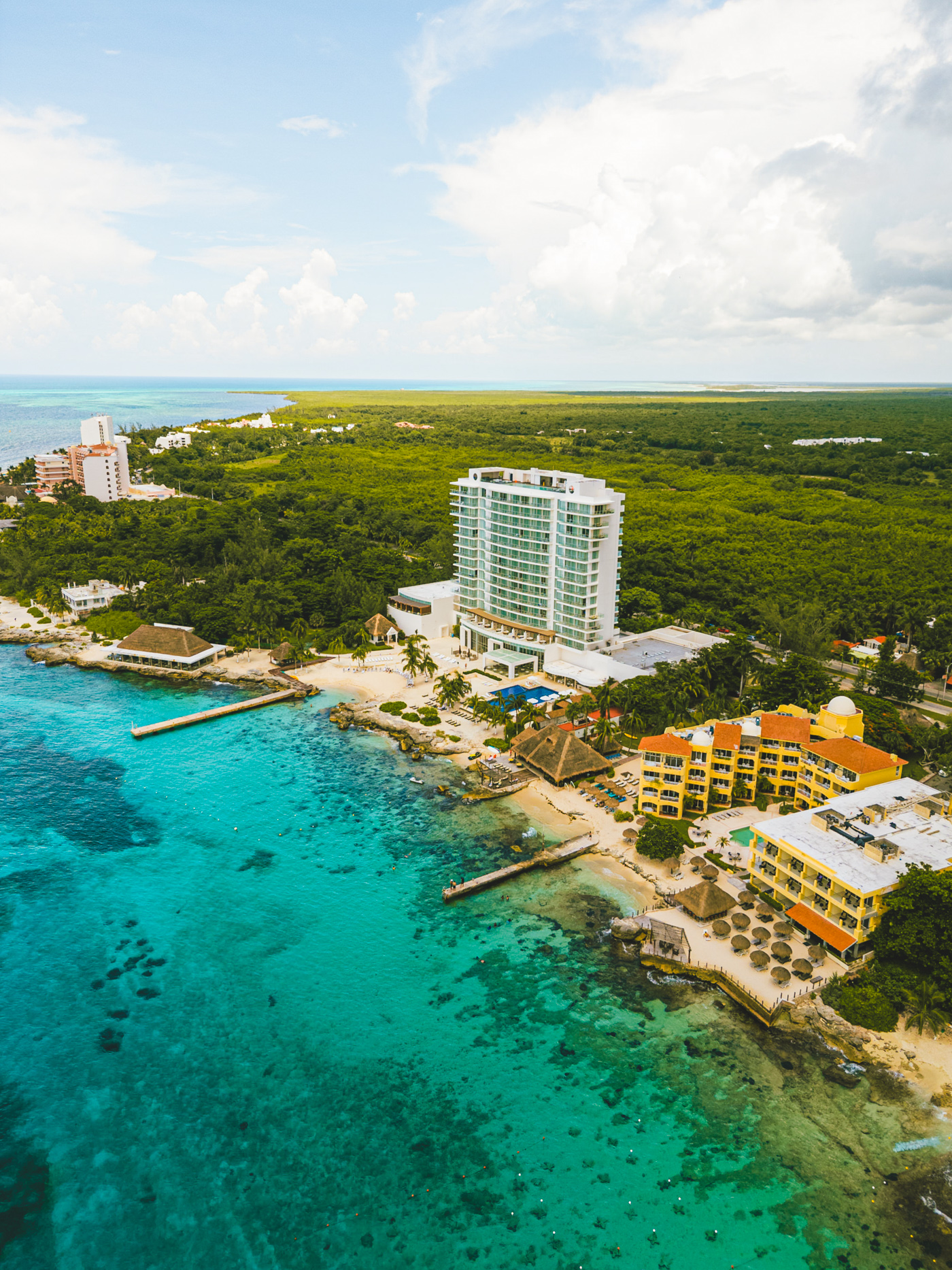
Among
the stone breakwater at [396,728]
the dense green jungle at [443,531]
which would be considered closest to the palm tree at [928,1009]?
the stone breakwater at [396,728]

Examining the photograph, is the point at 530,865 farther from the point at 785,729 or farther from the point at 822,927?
the point at 785,729

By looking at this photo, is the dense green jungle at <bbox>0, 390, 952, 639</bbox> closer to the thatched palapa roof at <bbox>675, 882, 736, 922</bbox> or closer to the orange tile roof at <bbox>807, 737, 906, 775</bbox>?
the orange tile roof at <bbox>807, 737, 906, 775</bbox>

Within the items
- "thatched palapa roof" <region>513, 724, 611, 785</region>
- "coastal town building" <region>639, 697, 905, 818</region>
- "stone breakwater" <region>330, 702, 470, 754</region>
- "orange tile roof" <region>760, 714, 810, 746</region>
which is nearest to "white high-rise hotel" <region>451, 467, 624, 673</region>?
"stone breakwater" <region>330, 702, 470, 754</region>

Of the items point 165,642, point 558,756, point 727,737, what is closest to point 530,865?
point 558,756

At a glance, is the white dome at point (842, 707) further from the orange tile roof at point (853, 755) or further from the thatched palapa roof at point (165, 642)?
the thatched palapa roof at point (165, 642)

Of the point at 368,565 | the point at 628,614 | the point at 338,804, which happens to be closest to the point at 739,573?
the point at 628,614

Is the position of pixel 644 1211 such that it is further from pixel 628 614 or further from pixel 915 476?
pixel 915 476
